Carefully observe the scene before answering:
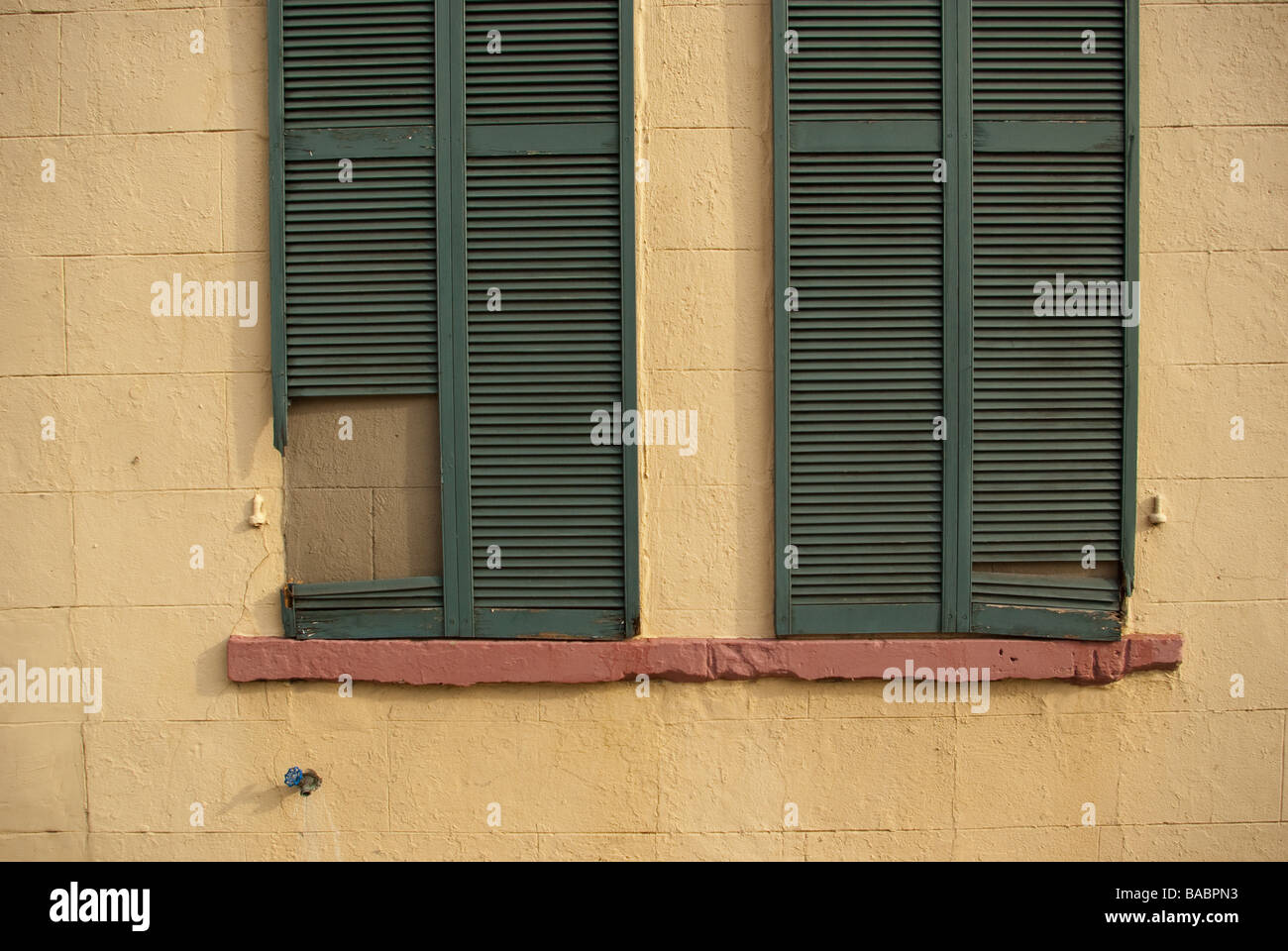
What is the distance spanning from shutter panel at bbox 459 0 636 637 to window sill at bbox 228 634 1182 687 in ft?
0.60

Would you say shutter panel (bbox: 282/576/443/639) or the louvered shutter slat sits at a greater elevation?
the louvered shutter slat

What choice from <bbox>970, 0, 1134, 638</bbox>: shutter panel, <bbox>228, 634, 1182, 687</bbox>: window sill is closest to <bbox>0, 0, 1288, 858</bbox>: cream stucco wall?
<bbox>228, 634, 1182, 687</bbox>: window sill

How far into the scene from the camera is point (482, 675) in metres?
3.63

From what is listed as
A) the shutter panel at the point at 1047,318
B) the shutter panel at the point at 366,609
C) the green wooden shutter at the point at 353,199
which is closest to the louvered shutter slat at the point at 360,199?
the green wooden shutter at the point at 353,199

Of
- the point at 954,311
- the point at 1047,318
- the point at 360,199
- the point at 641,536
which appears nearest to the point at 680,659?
the point at 641,536

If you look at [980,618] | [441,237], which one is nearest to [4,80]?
[441,237]

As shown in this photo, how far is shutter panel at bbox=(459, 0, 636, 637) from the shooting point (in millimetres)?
3566

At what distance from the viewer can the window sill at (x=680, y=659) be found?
3.61m

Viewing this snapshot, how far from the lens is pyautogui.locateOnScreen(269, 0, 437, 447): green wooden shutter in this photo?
11.7ft

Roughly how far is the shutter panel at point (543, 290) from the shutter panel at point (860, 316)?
2.47 feet

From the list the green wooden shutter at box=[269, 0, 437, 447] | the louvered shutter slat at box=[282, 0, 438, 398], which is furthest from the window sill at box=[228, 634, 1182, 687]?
the louvered shutter slat at box=[282, 0, 438, 398]

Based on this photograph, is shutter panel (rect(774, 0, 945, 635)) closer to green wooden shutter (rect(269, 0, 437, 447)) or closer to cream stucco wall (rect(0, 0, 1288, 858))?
cream stucco wall (rect(0, 0, 1288, 858))

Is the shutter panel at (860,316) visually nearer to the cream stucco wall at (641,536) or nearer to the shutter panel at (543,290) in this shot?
the cream stucco wall at (641,536)

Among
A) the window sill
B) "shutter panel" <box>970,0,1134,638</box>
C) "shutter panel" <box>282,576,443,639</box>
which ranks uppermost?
"shutter panel" <box>970,0,1134,638</box>
